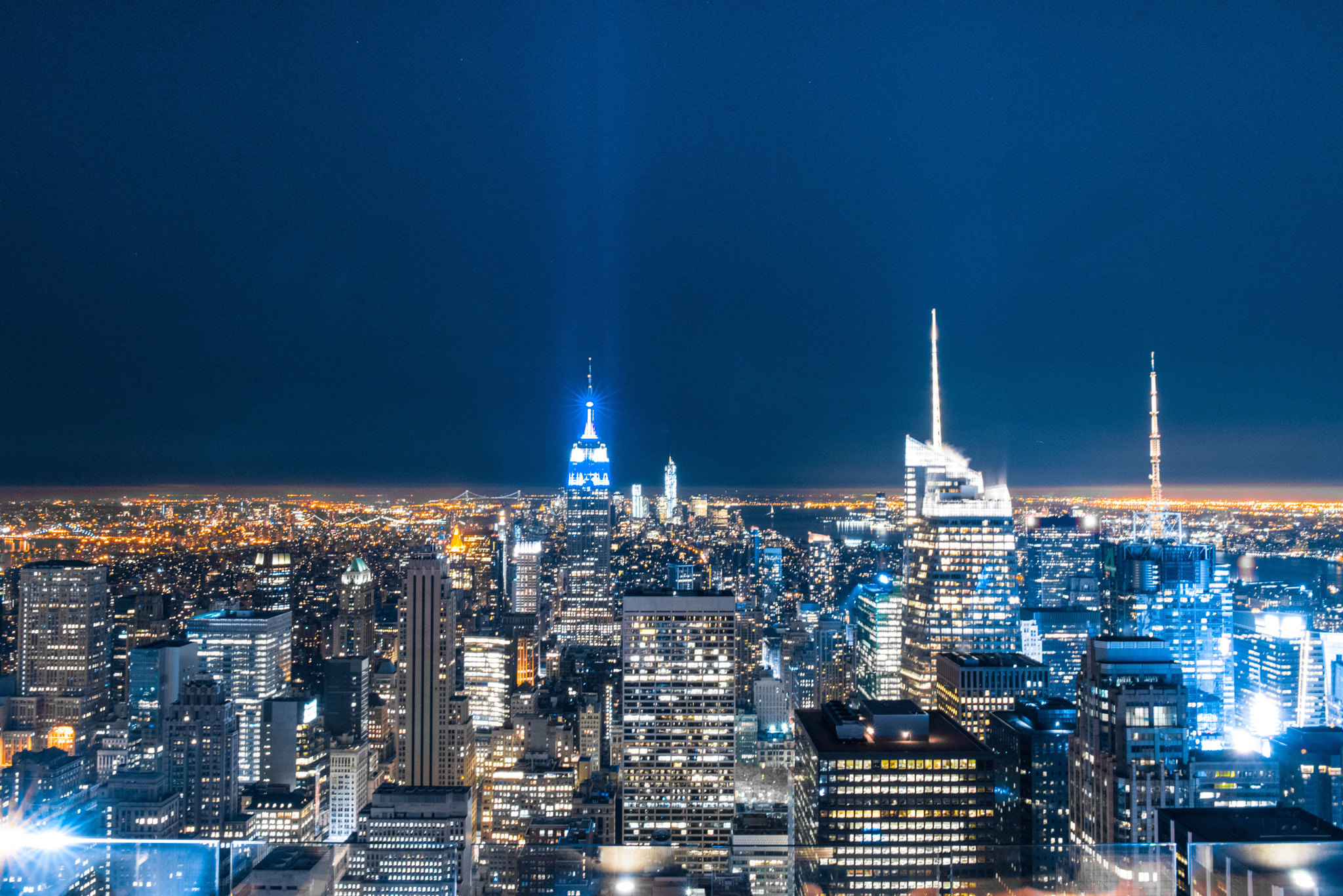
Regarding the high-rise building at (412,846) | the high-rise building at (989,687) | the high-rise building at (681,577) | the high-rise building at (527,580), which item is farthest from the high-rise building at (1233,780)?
the high-rise building at (527,580)

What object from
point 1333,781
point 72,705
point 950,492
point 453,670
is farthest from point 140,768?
point 950,492

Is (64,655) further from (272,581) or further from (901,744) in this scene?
(901,744)

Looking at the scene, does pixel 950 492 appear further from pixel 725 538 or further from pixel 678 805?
pixel 678 805

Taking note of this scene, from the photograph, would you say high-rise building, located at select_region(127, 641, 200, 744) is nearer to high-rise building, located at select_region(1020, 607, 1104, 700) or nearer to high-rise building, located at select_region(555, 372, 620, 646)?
high-rise building, located at select_region(555, 372, 620, 646)

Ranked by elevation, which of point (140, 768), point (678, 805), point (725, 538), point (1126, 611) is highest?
point (725, 538)

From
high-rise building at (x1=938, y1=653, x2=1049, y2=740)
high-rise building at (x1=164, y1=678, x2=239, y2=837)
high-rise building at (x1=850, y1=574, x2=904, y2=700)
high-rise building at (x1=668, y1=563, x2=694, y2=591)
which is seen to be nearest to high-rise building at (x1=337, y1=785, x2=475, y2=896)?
high-rise building at (x1=164, y1=678, x2=239, y2=837)

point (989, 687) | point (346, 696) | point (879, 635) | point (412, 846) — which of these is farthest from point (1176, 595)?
point (346, 696)
